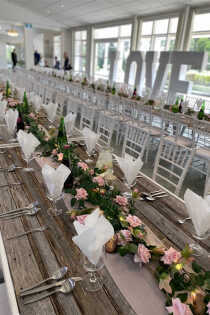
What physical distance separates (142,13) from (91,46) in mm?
4086

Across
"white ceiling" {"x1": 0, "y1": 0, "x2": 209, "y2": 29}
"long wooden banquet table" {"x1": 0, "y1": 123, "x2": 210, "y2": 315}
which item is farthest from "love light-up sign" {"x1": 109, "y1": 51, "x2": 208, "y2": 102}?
"long wooden banquet table" {"x1": 0, "y1": 123, "x2": 210, "y2": 315}

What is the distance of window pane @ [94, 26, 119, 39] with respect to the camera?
33.1ft

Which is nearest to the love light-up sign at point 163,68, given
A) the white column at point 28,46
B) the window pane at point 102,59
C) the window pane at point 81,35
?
the window pane at point 102,59

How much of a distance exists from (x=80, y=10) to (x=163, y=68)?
4.76m

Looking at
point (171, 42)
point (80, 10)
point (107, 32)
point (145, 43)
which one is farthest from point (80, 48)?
point (171, 42)

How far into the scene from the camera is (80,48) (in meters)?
12.8

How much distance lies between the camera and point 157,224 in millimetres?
1256

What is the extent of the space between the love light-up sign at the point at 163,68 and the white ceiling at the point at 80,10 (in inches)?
48.6

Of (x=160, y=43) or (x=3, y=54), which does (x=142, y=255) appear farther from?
(x=3, y=54)

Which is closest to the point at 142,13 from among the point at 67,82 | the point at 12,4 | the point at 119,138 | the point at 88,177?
the point at 67,82

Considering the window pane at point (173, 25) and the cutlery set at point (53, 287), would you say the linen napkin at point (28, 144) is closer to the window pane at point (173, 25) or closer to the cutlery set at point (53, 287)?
the cutlery set at point (53, 287)

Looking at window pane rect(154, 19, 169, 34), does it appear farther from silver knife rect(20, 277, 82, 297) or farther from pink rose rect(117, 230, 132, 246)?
silver knife rect(20, 277, 82, 297)

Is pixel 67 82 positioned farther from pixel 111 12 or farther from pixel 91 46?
pixel 91 46

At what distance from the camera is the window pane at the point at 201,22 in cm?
638
